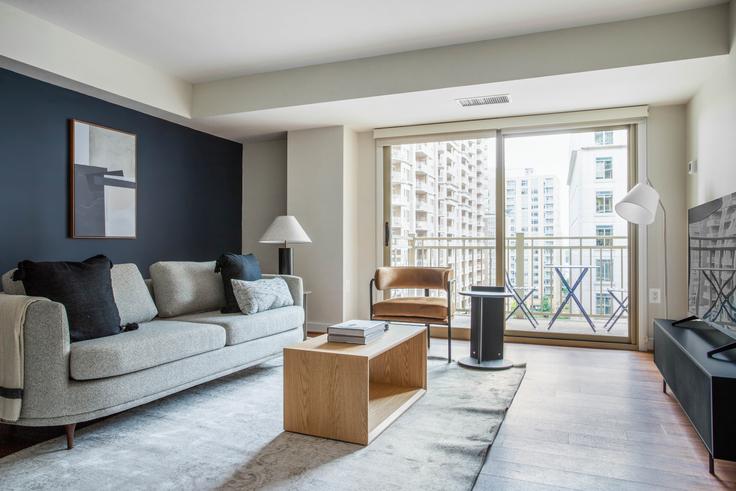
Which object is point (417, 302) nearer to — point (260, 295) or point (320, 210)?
point (260, 295)

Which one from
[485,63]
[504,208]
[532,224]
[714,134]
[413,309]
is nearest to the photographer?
[714,134]

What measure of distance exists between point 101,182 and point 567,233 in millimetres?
4737

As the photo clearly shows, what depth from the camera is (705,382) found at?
1.96 metres

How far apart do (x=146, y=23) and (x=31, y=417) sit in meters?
2.74

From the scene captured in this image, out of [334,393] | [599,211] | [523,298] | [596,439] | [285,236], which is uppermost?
[599,211]

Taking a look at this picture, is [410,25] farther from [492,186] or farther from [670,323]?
[670,323]

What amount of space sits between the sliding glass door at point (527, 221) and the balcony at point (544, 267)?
0.01 meters

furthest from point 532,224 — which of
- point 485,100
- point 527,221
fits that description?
point 485,100

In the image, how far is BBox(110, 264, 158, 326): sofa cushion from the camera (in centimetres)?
306

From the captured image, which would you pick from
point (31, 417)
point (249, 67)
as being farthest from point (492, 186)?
point (31, 417)

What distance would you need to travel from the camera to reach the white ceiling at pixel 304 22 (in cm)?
323

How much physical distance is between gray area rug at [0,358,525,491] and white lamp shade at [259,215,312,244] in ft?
6.28

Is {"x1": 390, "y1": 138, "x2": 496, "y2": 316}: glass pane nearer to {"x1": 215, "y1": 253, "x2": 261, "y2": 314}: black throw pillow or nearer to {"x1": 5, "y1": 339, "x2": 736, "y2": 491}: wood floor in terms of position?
{"x1": 215, "y1": 253, "x2": 261, "y2": 314}: black throw pillow

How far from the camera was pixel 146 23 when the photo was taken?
351 centimetres
